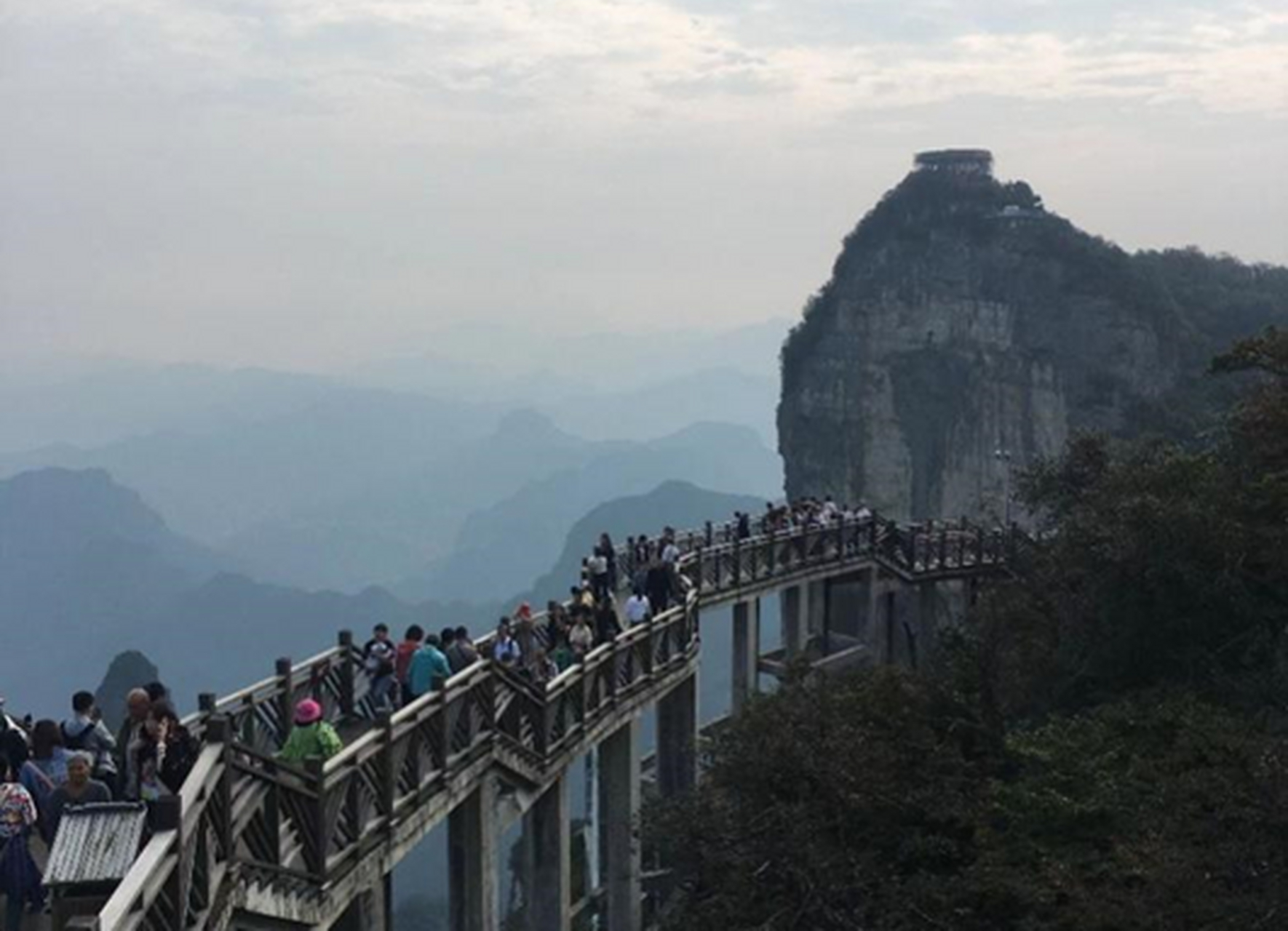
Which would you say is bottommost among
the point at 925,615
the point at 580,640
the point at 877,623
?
the point at 877,623

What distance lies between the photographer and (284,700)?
11.7m

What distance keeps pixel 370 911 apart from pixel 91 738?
3.37 metres

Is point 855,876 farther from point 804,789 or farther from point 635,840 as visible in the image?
point 635,840

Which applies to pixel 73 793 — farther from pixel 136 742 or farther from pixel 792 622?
pixel 792 622

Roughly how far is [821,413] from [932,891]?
5975 cm

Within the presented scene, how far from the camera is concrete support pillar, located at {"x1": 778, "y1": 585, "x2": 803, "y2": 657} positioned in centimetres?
3058

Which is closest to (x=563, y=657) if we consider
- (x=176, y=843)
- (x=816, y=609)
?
(x=176, y=843)

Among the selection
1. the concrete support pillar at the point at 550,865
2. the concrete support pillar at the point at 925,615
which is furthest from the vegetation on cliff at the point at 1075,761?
the concrete support pillar at the point at 925,615

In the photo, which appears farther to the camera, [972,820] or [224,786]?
[972,820]

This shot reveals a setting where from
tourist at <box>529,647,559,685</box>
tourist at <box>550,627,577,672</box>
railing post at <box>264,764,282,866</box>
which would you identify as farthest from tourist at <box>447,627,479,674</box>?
Result: railing post at <box>264,764,282,866</box>

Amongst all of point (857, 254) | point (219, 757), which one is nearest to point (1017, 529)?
point (219, 757)

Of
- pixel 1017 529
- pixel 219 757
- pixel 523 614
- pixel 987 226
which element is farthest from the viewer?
pixel 987 226

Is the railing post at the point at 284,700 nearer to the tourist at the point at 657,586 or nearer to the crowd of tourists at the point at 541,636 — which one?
the crowd of tourists at the point at 541,636

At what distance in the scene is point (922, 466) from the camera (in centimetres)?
6844
